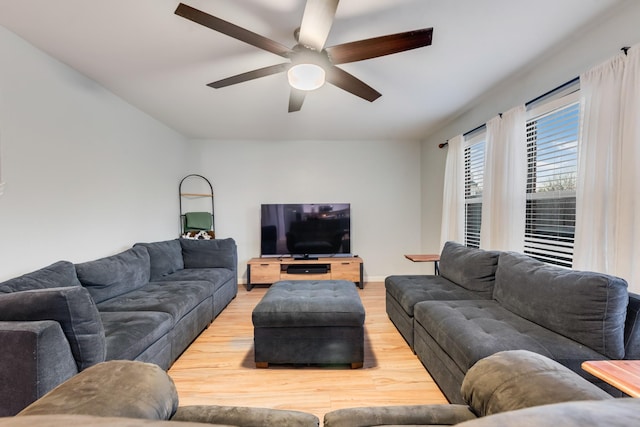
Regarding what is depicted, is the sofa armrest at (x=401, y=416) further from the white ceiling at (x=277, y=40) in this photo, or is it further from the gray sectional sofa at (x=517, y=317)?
the white ceiling at (x=277, y=40)

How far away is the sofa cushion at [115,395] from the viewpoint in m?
0.62

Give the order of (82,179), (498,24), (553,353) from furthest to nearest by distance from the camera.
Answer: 1. (82,179)
2. (498,24)
3. (553,353)

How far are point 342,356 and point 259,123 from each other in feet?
10.0

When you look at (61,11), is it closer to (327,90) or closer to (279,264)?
(327,90)

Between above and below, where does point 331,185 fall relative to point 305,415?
above

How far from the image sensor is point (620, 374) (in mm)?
1018

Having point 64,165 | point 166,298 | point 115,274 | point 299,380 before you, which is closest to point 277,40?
point 64,165

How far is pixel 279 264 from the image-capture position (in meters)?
4.20

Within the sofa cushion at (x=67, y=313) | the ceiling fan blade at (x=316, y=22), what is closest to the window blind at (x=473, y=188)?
the ceiling fan blade at (x=316, y=22)

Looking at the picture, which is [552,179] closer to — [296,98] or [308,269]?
[296,98]

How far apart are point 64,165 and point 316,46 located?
232cm

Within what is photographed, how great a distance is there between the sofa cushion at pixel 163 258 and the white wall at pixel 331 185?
116 cm

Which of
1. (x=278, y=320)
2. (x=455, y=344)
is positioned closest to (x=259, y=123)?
(x=278, y=320)

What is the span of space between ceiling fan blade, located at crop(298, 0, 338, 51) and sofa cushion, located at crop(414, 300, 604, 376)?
195cm
